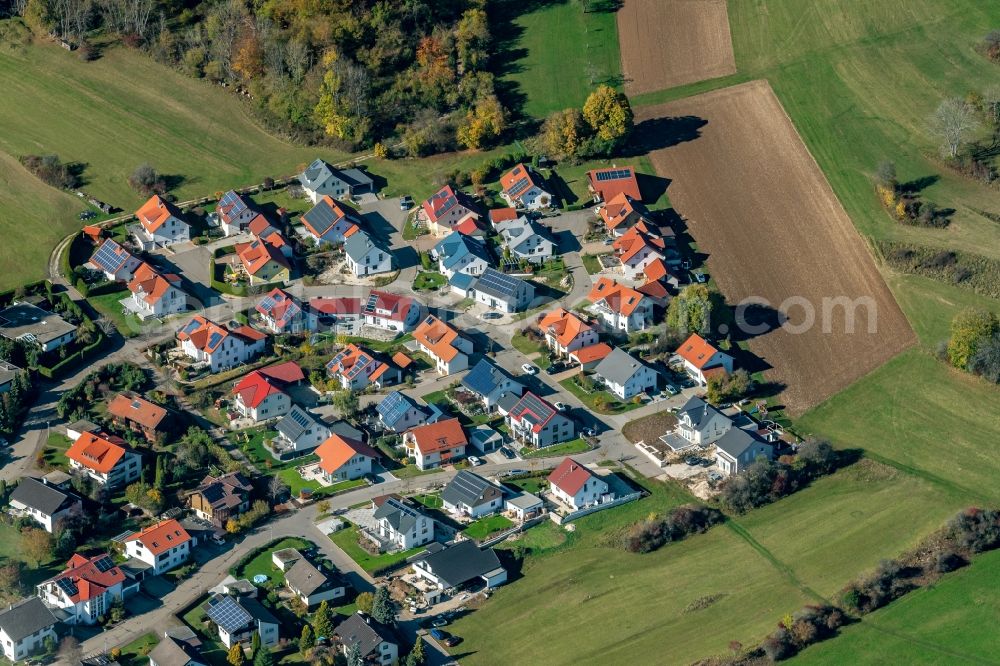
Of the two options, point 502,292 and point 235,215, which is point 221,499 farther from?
point 235,215

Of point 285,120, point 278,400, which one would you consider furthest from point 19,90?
point 278,400

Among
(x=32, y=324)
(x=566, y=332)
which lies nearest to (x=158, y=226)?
(x=32, y=324)

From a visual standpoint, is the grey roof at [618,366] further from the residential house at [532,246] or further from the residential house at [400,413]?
the residential house at [532,246]

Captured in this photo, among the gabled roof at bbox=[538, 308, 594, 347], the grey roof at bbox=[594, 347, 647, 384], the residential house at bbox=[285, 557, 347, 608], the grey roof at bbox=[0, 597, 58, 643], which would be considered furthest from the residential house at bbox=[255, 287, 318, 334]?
the grey roof at bbox=[0, 597, 58, 643]

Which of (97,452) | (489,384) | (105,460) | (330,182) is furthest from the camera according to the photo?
(330,182)

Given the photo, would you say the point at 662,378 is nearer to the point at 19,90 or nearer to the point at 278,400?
the point at 278,400

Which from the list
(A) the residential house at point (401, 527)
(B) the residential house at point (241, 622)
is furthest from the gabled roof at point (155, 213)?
(B) the residential house at point (241, 622)

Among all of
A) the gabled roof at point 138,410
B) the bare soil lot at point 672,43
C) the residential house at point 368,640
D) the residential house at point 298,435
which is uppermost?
the bare soil lot at point 672,43
